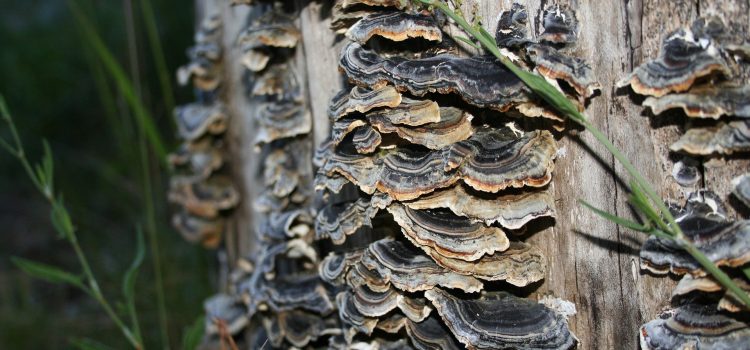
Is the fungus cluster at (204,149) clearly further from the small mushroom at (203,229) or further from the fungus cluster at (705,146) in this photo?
the fungus cluster at (705,146)

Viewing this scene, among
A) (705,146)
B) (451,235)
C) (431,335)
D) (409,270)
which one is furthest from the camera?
(431,335)

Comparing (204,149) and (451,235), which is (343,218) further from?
(204,149)

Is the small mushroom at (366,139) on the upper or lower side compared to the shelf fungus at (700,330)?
upper

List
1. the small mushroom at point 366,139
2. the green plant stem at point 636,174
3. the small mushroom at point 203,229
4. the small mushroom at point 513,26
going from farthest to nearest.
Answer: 1. the small mushroom at point 203,229
2. the small mushroom at point 366,139
3. the small mushroom at point 513,26
4. the green plant stem at point 636,174

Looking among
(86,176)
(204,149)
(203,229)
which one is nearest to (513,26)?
(204,149)

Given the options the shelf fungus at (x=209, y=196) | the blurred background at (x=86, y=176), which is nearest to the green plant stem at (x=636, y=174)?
the shelf fungus at (x=209, y=196)

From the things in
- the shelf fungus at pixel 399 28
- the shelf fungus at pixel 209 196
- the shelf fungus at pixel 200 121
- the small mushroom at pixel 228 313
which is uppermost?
the shelf fungus at pixel 399 28

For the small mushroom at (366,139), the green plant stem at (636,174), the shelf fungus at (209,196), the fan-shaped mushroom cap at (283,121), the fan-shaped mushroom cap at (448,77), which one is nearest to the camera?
the green plant stem at (636,174)

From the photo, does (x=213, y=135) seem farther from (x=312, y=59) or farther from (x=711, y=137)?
(x=711, y=137)
